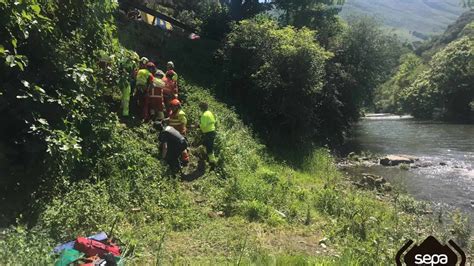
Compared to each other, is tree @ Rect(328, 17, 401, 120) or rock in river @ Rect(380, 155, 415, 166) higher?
tree @ Rect(328, 17, 401, 120)

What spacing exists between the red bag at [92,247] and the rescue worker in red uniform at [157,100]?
7586 mm

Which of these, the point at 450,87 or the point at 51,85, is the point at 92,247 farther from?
the point at 450,87

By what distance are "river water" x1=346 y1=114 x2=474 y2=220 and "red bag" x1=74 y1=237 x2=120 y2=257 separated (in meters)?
11.5

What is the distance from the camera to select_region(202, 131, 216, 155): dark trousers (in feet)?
45.2

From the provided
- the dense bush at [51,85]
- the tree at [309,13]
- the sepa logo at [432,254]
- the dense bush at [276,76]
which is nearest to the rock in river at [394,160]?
the dense bush at [276,76]

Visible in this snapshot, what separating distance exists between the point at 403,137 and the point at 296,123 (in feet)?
61.7

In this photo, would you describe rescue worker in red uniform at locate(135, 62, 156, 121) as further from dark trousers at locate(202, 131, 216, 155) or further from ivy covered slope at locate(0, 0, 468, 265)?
dark trousers at locate(202, 131, 216, 155)

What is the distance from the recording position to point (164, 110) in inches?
584

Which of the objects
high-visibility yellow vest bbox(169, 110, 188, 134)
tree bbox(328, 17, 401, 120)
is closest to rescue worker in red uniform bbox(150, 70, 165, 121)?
high-visibility yellow vest bbox(169, 110, 188, 134)

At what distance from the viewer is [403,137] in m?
37.9

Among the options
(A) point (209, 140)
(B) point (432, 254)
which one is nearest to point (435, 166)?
(A) point (209, 140)

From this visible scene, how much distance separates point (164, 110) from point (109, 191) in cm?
508

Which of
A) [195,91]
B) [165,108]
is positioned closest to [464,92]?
[195,91]

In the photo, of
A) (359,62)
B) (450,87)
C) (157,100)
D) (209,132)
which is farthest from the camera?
(450,87)
